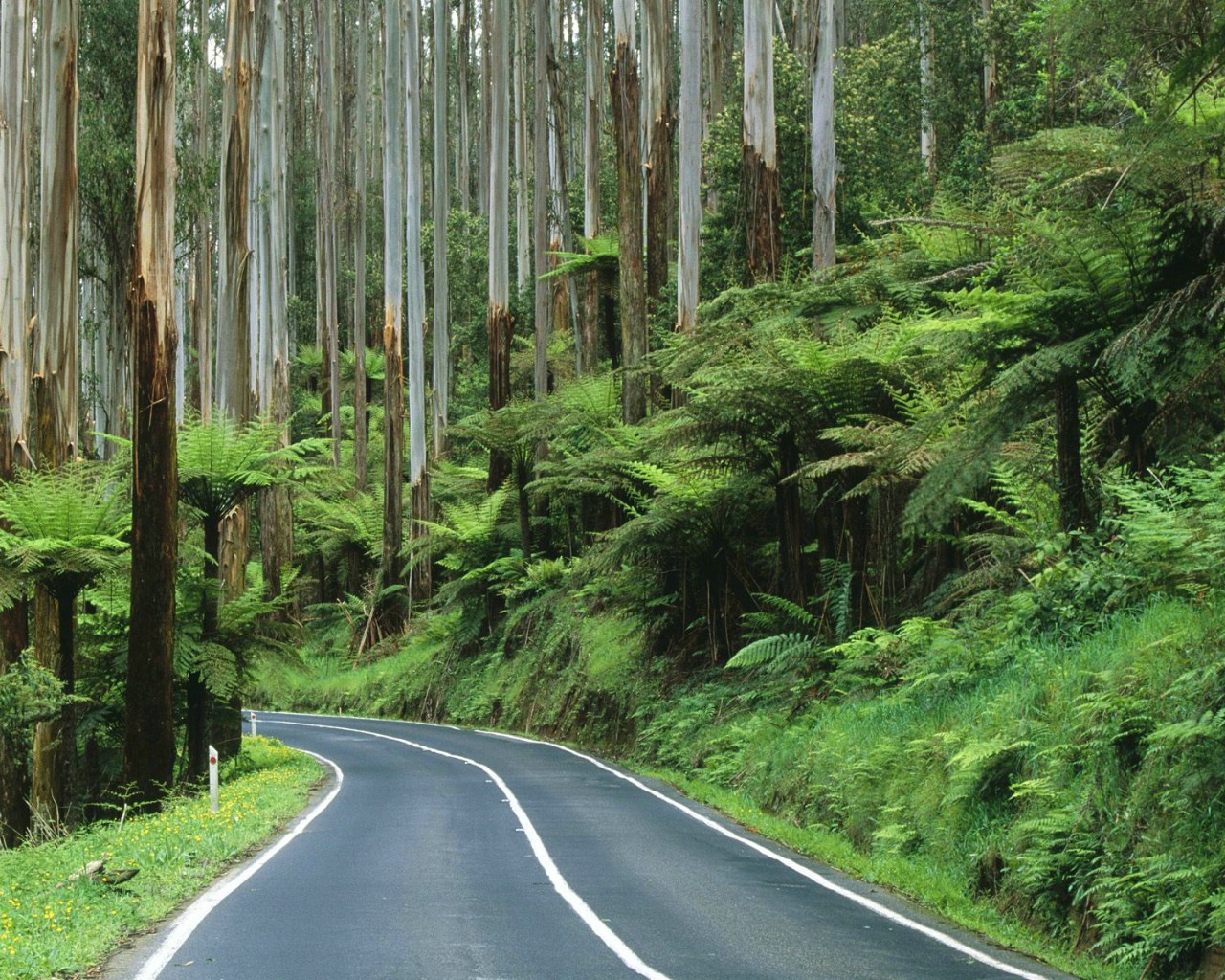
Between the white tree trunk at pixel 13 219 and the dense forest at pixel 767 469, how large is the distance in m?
0.08

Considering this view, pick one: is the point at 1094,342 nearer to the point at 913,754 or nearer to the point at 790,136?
the point at 913,754

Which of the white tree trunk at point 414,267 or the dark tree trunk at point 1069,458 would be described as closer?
the dark tree trunk at point 1069,458

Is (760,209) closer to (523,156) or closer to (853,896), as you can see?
(853,896)

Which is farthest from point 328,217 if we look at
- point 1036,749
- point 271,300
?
point 1036,749

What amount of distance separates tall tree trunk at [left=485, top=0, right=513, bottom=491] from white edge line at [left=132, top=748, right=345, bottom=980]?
18768 mm

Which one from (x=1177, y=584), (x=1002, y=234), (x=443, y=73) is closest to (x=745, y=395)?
(x=1002, y=234)

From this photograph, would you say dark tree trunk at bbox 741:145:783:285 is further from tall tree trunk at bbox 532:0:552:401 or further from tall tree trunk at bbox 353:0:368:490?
tall tree trunk at bbox 353:0:368:490

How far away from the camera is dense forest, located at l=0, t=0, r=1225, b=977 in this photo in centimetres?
942

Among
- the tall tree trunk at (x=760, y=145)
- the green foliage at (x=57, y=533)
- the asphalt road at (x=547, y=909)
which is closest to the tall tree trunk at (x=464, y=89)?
the tall tree trunk at (x=760, y=145)

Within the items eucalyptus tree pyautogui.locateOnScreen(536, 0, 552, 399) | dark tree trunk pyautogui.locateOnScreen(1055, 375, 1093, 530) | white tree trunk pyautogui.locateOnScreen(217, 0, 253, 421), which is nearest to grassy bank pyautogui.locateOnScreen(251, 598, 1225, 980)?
dark tree trunk pyautogui.locateOnScreen(1055, 375, 1093, 530)

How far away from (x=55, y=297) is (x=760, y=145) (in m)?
11.6

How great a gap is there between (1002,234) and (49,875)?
11.0m

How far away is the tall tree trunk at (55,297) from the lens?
18.4m

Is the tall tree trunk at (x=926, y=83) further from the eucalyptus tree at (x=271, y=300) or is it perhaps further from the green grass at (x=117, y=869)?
the green grass at (x=117, y=869)
